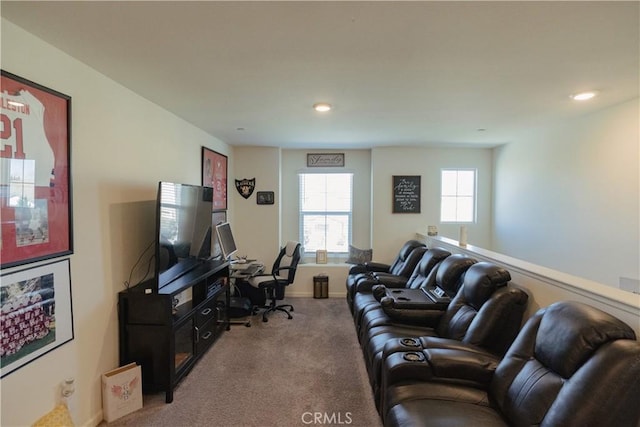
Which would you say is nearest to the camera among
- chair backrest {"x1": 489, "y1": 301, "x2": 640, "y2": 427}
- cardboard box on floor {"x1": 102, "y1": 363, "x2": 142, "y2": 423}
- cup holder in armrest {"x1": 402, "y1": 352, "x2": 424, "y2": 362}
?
chair backrest {"x1": 489, "y1": 301, "x2": 640, "y2": 427}

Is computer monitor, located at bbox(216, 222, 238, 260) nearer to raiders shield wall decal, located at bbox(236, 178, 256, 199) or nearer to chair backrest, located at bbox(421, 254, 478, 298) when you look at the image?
raiders shield wall decal, located at bbox(236, 178, 256, 199)

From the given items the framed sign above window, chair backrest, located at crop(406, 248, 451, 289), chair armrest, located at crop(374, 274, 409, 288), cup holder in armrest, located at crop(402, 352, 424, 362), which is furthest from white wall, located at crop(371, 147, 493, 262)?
cup holder in armrest, located at crop(402, 352, 424, 362)

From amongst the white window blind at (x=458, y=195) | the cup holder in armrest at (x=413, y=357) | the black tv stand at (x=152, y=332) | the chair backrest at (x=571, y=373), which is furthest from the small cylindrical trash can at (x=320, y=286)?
the chair backrest at (x=571, y=373)

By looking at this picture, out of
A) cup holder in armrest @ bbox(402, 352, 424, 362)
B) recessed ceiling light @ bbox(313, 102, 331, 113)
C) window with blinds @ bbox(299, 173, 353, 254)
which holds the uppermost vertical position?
recessed ceiling light @ bbox(313, 102, 331, 113)

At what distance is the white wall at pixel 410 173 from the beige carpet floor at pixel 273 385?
6.09 ft

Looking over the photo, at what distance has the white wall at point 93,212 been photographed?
1.70 meters

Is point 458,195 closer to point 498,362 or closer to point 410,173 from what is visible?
point 410,173

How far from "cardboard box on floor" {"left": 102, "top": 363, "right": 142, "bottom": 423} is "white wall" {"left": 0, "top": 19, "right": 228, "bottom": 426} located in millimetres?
69

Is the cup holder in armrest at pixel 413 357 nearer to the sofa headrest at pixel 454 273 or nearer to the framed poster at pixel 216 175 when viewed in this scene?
the sofa headrest at pixel 454 273

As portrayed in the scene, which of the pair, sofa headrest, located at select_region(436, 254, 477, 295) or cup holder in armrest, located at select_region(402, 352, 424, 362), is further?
sofa headrest, located at select_region(436, 254, 477, 295)

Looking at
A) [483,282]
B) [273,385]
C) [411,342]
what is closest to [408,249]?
[483,282]

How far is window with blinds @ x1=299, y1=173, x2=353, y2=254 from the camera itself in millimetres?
5613

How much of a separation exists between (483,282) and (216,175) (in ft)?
11.9

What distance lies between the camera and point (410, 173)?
5.28 meters
